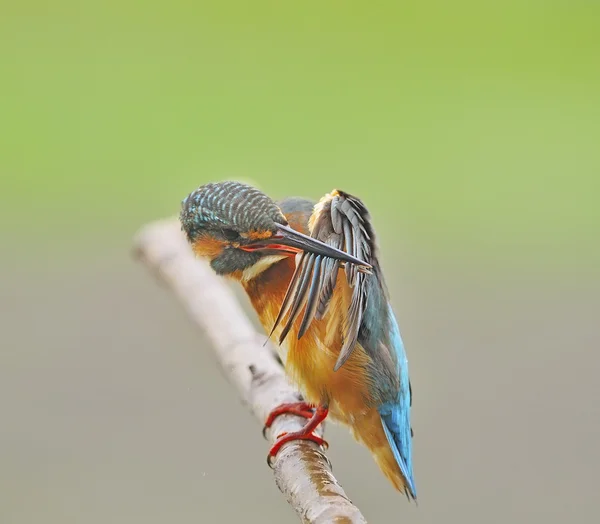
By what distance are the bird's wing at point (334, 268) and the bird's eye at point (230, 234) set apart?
0.13m

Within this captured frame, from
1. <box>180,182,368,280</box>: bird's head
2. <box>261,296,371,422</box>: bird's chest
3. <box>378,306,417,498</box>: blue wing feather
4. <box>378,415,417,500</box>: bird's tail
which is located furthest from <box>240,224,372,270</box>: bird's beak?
<box>378,415,417,500</box>: bird's tail

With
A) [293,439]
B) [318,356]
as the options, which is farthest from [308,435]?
[318,356]

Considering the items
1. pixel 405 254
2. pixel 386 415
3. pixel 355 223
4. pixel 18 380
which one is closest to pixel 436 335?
pixel 405 254

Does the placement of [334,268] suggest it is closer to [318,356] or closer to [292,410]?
[318,356]

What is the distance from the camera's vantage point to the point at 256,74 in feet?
16.1

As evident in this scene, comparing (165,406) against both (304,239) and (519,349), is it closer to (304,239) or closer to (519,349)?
(519,349)

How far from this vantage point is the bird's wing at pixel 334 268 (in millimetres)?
1354

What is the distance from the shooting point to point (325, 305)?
4.71 feet

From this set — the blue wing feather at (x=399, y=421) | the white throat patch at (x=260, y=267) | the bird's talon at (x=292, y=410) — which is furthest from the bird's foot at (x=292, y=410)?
the white throat patch at (x=260, y=267)

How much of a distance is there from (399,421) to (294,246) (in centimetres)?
39

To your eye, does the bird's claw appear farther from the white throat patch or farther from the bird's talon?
the white throat patch

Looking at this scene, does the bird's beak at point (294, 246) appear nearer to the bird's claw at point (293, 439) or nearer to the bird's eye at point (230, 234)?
the bird's eye at point (230, 234)

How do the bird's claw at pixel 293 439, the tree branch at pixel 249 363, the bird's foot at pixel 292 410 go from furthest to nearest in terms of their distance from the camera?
the bird's foot at pixel 292 410
the bird's claw at pixel 293 439
the tree branch at pixel 249 363

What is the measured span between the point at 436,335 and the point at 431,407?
393 millimetres
